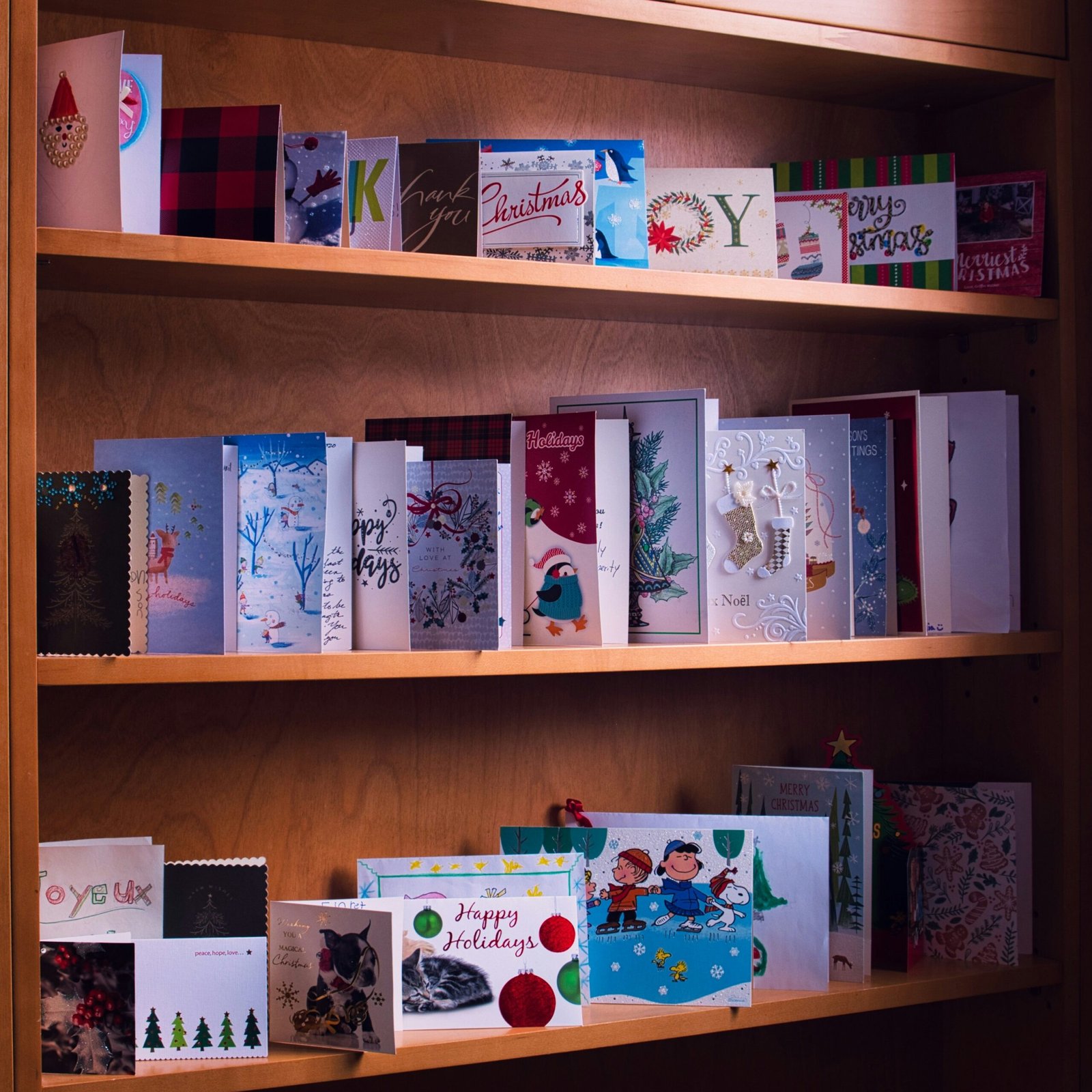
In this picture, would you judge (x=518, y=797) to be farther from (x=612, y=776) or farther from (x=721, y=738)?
(x=721, y=738)

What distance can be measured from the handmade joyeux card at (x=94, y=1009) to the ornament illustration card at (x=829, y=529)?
1.02 m

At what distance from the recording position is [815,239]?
5.83 ft

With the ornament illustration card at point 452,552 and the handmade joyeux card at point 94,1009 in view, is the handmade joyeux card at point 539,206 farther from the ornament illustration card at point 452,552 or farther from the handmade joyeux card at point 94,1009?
the handmade joyeux card at point 94,1009

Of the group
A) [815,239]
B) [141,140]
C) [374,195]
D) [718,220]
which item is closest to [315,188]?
[374,195]

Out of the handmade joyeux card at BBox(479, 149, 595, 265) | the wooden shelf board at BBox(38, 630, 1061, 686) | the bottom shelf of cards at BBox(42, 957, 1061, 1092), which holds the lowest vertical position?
the bottom shelf of cards at BBox(42, 957, 1061, 1092)

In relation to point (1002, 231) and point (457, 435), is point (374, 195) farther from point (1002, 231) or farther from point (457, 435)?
point (1002, 231)

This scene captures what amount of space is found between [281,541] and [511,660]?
32 centimetres

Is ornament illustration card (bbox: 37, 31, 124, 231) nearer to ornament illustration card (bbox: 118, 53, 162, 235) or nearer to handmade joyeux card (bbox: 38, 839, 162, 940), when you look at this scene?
ornament illustration card (bbox: 118, 53, 162, 235)

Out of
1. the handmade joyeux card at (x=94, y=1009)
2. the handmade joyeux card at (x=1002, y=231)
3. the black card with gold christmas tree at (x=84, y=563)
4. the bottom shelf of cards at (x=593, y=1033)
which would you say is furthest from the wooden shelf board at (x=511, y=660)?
the handmade joyeux card at (x=1002, y=231)

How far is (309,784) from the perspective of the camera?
169 cm

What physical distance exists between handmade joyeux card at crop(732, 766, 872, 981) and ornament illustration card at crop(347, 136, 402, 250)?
948 millimetres

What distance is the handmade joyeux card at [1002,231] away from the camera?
1.80 meters

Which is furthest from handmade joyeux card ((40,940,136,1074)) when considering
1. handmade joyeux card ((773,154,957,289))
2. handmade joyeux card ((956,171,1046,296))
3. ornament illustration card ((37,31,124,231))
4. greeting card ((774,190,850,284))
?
handmade joyeux card ((956,171,1046,296))

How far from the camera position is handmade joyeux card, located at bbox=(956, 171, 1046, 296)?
1.80 m
